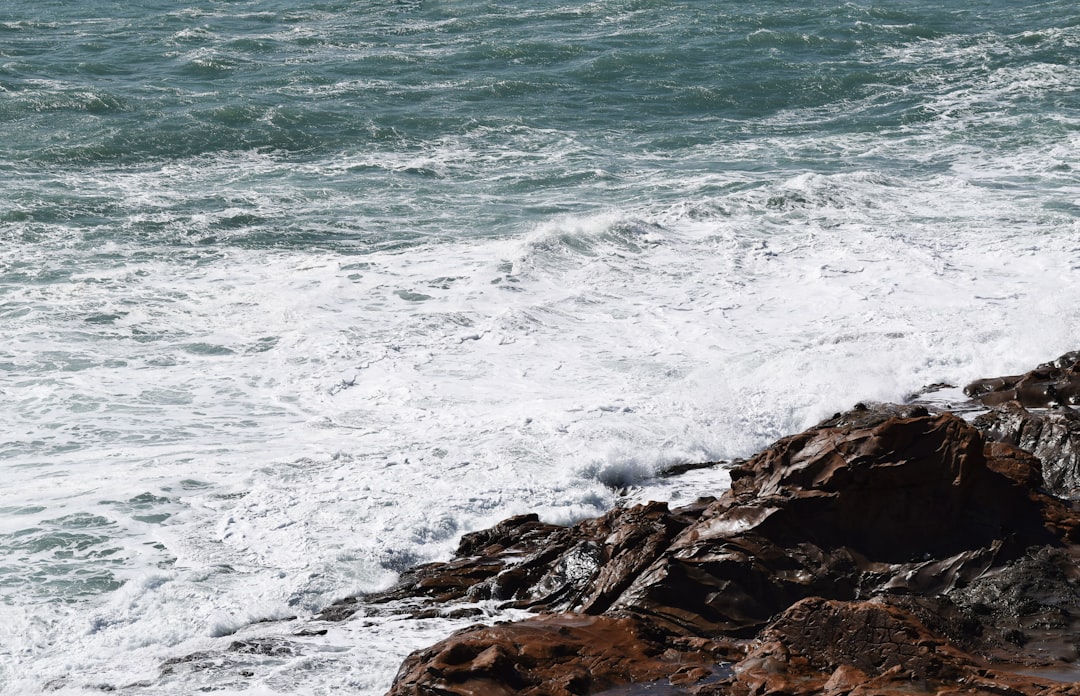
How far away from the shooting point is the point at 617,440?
→ 38.0 ft

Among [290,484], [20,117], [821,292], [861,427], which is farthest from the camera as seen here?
[20,117]

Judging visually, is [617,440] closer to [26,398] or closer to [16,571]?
[16,571]

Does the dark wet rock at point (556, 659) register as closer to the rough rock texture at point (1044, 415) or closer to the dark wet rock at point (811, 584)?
the dark wet rock at point (811, 584)

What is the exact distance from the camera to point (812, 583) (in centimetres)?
744

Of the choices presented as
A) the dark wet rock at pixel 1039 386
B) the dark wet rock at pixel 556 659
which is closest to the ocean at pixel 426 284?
the dark wet rock at pixel 1039 386

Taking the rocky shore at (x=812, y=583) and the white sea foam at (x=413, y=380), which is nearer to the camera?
the rocky shore at (x=812, y=583)

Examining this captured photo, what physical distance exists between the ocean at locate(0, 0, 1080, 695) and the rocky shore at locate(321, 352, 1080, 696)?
3.54 feet

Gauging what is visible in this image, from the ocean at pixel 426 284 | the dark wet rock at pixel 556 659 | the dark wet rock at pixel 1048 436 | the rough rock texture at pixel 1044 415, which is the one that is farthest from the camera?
the ocean at pixel 426 284

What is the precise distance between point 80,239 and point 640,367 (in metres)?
9.72

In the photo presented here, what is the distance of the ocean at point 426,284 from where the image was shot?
32.3 feet

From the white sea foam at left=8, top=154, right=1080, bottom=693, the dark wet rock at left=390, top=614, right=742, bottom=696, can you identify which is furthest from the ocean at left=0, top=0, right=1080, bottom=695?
the dark wet rock at left=390, top=614, right=742, bottom=696

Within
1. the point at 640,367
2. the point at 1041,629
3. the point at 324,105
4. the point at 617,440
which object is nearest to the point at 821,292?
the point at 640,367

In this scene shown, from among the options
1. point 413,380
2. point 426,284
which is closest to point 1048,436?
point 413,380

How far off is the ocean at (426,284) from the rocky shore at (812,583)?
3.54ft
